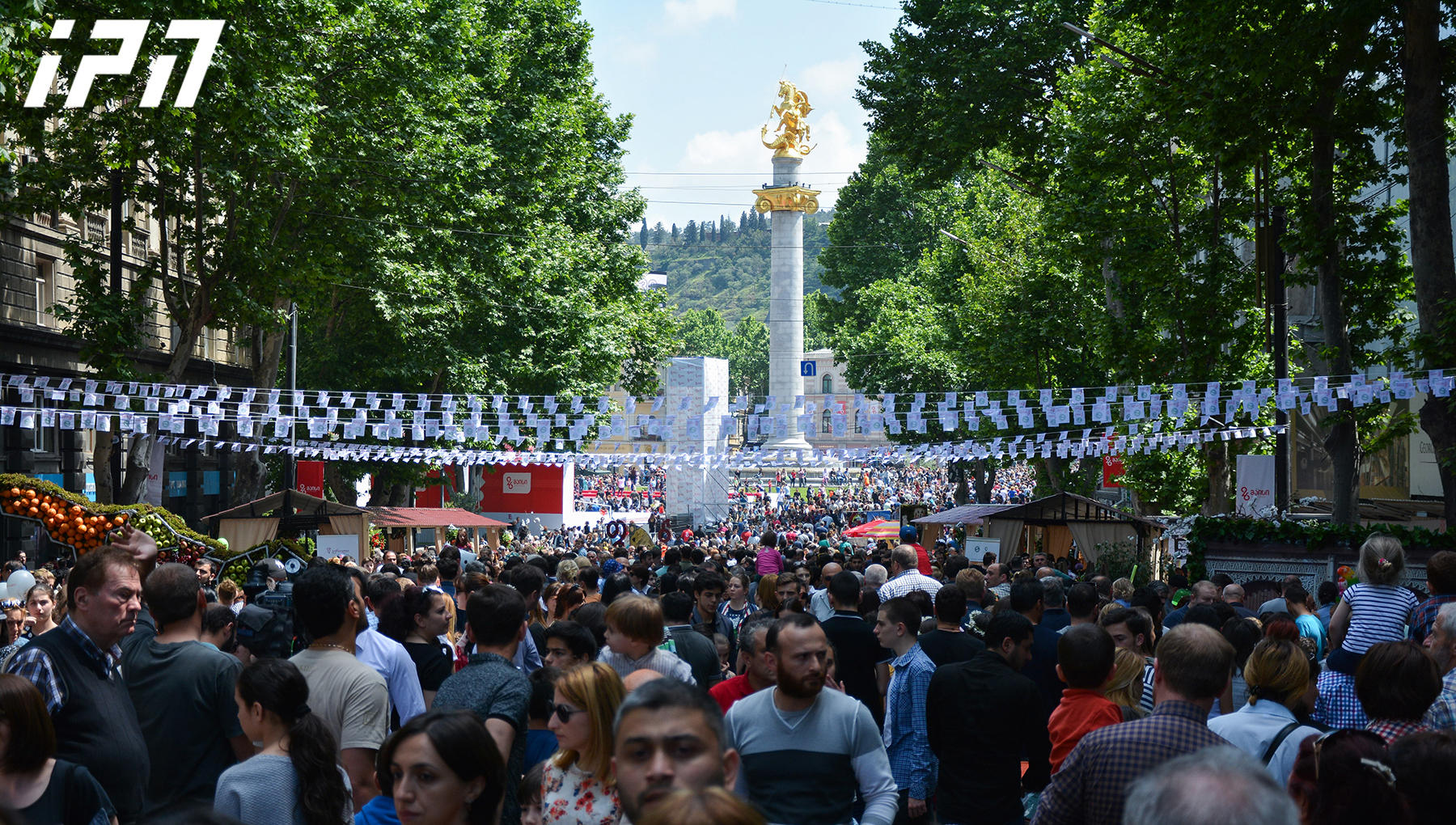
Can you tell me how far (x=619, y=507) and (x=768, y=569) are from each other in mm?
51892

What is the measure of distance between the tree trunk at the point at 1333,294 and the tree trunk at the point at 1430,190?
3.98 feet

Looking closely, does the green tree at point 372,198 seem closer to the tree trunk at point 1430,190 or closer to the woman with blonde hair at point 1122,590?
the woman with blonde hair at point 1122,590

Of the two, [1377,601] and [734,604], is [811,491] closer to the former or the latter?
[734,604]

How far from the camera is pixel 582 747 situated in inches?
179

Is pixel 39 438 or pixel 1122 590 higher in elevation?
pixel 39 438

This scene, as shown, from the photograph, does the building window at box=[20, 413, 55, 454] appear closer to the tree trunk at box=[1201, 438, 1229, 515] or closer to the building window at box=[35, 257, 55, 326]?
the building window at box=[35, 257, 55, 326]

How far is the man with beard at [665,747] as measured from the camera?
3467 millimetres

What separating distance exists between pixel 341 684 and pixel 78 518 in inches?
380

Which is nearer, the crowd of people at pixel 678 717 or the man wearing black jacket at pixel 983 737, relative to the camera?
the crowd of people at pixel 678 717

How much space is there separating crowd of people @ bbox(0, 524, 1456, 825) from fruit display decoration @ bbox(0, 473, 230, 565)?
5.82 meters

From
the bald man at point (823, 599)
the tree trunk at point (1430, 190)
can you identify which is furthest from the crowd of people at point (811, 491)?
the bald man at point (823, 599)

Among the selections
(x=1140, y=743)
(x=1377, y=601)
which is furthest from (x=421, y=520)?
(x=1140, y=743)

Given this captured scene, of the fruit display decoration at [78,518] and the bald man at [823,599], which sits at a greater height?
the fruit display decoration at [78,518]

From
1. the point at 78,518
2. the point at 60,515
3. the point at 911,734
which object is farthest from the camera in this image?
the point at 78,518
